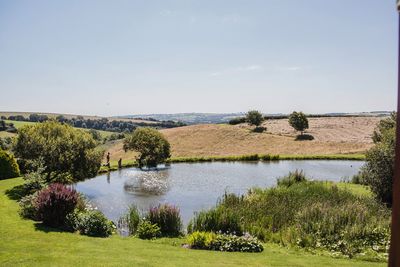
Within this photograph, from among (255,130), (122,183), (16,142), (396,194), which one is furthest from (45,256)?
(255,130)

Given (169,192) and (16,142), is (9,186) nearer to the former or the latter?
(16,142)

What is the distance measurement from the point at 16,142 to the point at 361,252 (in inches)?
789

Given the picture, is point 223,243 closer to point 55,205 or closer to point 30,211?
point 55,205

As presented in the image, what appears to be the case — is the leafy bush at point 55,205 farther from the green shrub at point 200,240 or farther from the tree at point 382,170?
the tree at point 382,170

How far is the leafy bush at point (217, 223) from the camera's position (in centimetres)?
1552

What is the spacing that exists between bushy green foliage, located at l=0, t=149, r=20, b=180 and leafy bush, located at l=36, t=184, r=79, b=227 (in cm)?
1190

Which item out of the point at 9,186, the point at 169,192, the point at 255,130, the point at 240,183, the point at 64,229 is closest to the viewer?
the point at 64,229

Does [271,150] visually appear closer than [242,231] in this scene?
No

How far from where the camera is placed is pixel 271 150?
57.6 m

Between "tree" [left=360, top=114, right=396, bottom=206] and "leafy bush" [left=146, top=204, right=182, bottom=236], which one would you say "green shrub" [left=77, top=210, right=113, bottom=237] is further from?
"tree" [left=360, top=114, right=396, bottom=206]

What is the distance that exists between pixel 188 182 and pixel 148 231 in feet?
53.5

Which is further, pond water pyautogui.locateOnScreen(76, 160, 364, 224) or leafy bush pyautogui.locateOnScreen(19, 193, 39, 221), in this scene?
pond water pyautogui.locateOnScreen(76, 160, 364, 224)

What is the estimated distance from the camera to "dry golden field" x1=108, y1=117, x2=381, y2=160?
56806 mm

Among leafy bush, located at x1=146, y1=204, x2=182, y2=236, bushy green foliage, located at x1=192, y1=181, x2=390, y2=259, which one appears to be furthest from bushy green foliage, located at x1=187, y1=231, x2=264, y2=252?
leafy bush, located at x1=146, y1=204, x2=182, y2=236
